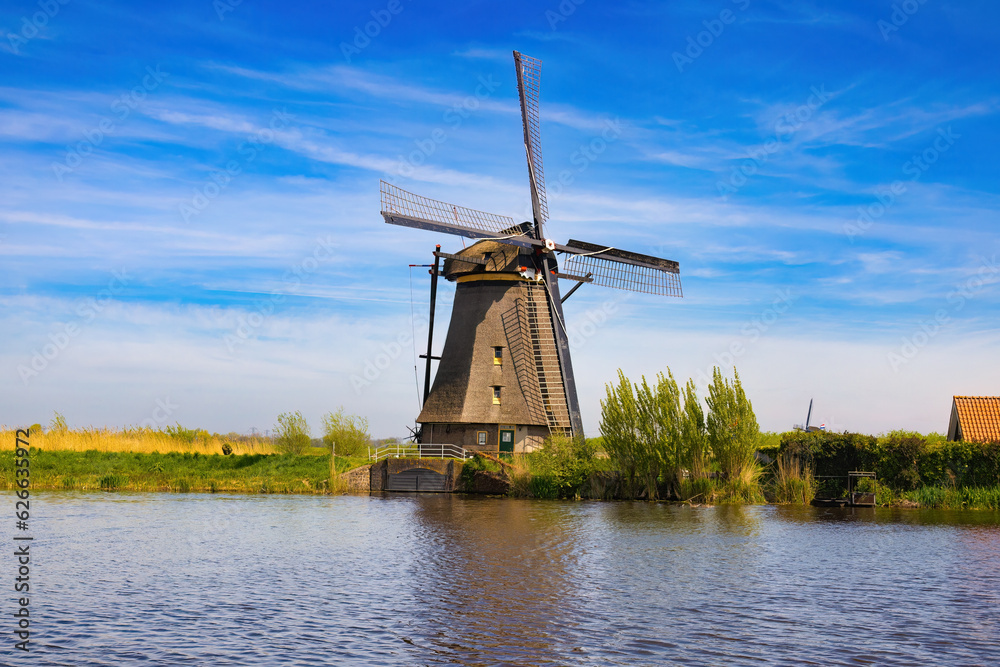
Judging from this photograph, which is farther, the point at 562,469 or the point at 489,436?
the point at 489,436

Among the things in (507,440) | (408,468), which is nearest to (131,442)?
(408,468)

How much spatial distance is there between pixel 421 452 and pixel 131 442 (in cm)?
1304

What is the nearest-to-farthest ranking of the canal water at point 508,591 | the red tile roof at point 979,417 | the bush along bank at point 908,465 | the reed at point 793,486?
1. the canal water at point 508,591
2. the bush along bank at point 908,465
3. the reed at point 793,486
4. the red tile roof at point 979,417

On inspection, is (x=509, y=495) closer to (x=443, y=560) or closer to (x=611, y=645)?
(x=443, y=560)

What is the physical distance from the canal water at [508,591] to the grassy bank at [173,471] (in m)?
10.6

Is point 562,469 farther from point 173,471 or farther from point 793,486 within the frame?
point 173,471

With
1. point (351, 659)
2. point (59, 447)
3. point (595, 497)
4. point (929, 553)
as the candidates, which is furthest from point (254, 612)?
point (59, 447)

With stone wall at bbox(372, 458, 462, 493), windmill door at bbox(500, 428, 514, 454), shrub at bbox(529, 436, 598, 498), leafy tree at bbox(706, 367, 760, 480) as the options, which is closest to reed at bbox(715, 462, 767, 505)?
leafy tree at bbox(706, 367, 760, 480)

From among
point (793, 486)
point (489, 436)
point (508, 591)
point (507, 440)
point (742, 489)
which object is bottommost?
point (508, 591)

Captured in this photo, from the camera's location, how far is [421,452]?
37406 mm

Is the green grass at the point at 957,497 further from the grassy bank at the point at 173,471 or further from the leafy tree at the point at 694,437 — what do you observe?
the grassy bank at the point at 173,471

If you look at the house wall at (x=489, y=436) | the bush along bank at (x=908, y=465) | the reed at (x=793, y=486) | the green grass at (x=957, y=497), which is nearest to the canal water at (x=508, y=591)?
the green grass at (x=957, y=497)

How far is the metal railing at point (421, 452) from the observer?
119ft

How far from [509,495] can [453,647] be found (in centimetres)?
2428
